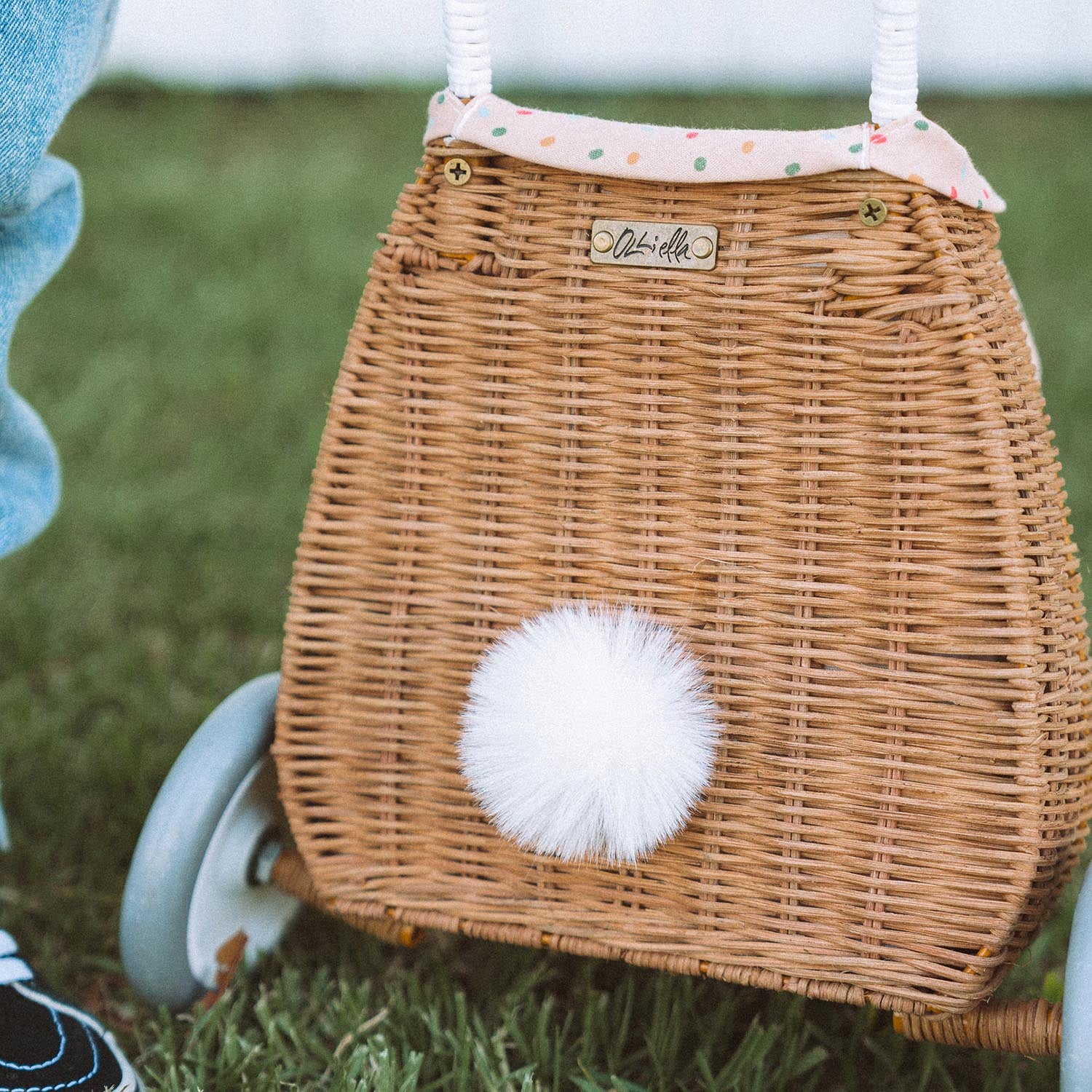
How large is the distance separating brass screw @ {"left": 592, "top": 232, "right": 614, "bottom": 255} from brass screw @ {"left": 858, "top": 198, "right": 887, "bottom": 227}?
0.55 ft

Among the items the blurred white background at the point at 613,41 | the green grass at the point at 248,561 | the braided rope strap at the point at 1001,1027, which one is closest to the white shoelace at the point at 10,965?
the green grass at the point at 248,561

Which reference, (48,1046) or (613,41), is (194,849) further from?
(613,41)

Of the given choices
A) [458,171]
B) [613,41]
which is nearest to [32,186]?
[458,171]

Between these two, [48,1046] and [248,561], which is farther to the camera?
[248,561]

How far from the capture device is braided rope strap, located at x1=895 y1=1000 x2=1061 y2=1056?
0.85 metres

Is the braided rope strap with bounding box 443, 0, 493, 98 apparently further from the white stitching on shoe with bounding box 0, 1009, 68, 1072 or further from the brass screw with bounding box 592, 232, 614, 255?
the white stitching on shoe with bounding box 0, 1009, 68, 1072

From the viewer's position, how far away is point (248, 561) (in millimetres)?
1807

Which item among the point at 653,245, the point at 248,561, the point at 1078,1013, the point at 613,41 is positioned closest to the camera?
A: the point at 1078,1013

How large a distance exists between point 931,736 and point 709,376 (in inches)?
11.1

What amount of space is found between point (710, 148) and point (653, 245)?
0.07 m

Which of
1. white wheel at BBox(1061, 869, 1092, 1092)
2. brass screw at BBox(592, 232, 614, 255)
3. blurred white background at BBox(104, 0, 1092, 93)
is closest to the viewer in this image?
white wheel at BBox(1061, 869, 1092, 1092)

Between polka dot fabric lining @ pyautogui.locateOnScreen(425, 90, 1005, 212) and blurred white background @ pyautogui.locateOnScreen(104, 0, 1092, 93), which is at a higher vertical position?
polka dot fabric lining @ pyautogui.locateOnScreen(425, 90, 1005, 212)

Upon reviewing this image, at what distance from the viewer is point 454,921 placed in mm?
956

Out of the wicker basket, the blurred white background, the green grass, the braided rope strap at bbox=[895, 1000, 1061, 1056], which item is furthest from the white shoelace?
the blurred white background
